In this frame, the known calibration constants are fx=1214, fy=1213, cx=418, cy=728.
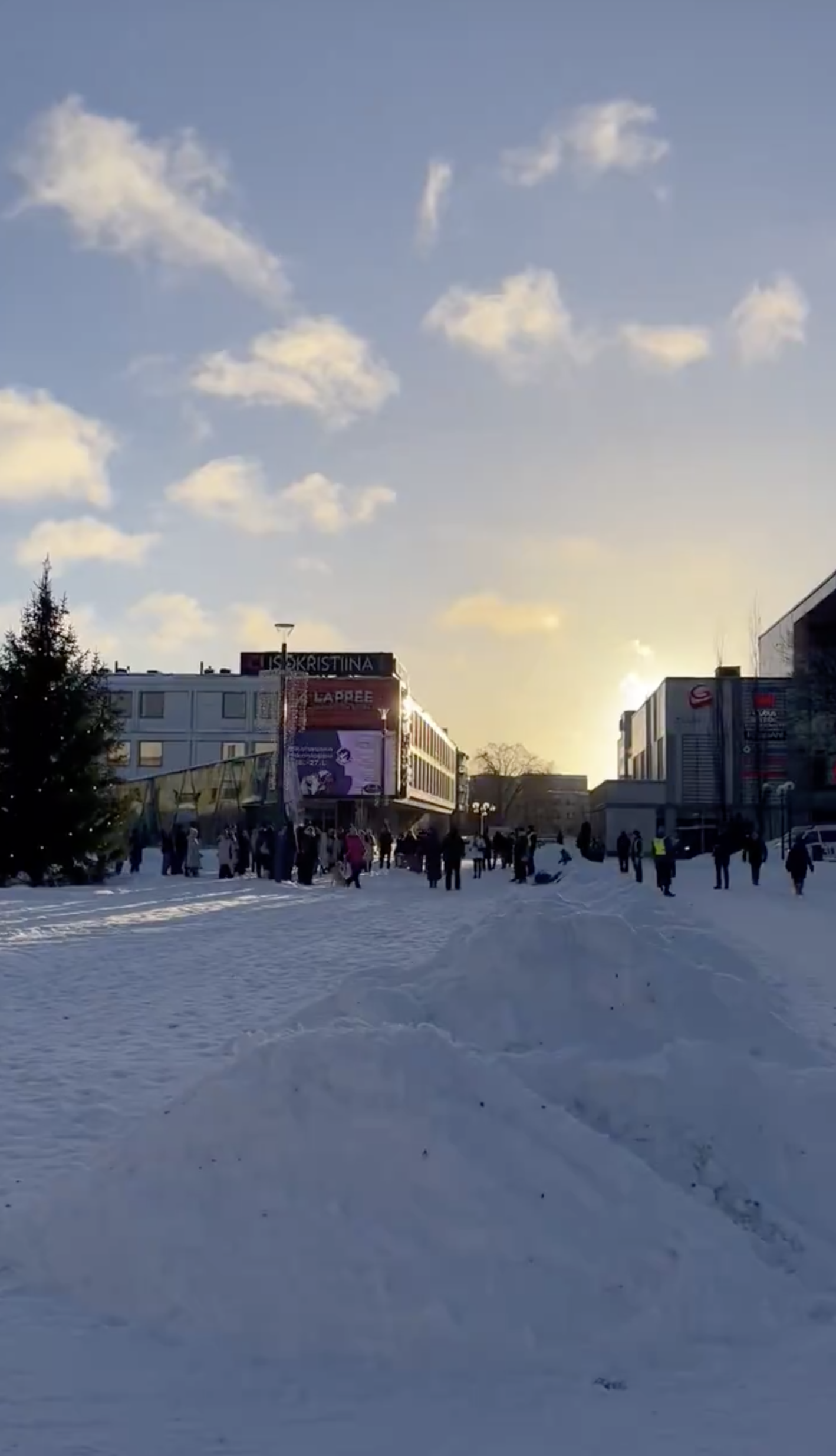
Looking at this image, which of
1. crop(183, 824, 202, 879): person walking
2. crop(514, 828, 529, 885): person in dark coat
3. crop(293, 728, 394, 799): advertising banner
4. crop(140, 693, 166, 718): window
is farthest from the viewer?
crop(140, 693, 166, 718): window

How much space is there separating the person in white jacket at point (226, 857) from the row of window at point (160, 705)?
54.6 metres

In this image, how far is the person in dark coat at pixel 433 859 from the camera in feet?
103

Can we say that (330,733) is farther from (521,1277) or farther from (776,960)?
(521,1277)

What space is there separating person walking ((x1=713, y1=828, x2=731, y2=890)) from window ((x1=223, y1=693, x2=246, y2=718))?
57.9 meters

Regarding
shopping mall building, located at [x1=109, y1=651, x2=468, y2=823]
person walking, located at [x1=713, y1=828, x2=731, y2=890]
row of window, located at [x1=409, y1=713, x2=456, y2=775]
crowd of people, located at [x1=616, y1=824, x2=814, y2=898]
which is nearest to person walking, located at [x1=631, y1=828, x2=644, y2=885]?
crowd of people, located at [x1=616, y1=824, x2=814, y2=898]

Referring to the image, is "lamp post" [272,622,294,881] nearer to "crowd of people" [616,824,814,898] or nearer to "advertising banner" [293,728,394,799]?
"crowd of people" [616,824,814,898]

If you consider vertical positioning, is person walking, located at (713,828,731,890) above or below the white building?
below

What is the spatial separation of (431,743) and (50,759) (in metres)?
91.3

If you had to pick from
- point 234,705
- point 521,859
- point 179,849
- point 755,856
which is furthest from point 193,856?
point 234,705

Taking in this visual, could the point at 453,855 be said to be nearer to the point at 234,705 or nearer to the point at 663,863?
the point at 663,863

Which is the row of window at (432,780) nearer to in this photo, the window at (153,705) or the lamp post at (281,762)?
the window at (153,705)

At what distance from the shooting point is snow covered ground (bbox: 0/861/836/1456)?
12.8 feet

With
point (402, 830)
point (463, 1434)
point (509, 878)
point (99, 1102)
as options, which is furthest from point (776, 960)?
point (402, 830)

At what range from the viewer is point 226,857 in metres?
33.4
